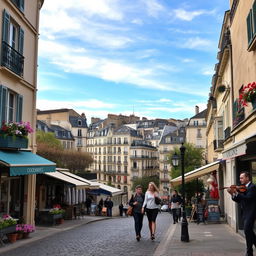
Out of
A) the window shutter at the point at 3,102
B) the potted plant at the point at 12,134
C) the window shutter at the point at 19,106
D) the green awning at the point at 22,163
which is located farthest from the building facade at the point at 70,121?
the potted plant at the point at 12,134

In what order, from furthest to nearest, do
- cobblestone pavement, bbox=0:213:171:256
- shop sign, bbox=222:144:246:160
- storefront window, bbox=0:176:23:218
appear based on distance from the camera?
storefront window, bbox=0:176:23:218, cobblestone pavement, bbox=0:213:171:256, shop sign, bbox=222:144:246:160

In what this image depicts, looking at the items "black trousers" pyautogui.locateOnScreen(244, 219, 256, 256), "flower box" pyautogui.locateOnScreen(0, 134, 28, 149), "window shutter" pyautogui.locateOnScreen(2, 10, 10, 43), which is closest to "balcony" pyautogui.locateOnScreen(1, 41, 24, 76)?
"window shutter" pyautogui.locateOnScreen(2, 10, 10, 43)

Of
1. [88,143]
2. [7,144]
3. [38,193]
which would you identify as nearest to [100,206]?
[38,193]

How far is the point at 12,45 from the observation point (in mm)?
15609

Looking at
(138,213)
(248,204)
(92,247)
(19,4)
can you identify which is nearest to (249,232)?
(248,204)

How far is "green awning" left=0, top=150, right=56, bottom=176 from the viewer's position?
12.1 metres

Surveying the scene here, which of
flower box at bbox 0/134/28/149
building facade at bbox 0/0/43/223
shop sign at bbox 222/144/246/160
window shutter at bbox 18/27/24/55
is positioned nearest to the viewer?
shop sign at bbox 222/144/246/160

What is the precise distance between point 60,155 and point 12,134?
149 feet

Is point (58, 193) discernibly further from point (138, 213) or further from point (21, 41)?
point (138, 213)

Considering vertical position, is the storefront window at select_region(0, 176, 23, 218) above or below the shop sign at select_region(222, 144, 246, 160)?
below

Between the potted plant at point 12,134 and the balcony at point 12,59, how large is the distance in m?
2.33

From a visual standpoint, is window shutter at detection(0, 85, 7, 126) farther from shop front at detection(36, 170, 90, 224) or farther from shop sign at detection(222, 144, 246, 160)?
shop sign at detection(222, 144, 246, 160)

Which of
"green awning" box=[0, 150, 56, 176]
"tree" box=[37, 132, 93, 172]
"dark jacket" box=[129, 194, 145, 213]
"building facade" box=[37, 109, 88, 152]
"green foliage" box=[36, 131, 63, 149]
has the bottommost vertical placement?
"dark jacket" box=[129, 194, 145, 213]

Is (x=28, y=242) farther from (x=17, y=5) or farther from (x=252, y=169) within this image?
(x=17, y=5)
